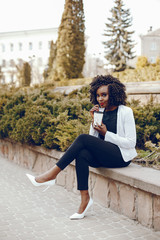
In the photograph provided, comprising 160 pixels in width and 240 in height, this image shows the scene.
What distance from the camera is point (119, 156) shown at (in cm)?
361

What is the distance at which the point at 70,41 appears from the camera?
604 inches

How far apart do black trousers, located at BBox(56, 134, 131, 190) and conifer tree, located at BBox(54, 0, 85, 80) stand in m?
12.2

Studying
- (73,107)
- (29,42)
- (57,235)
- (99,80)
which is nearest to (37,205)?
(57,235)

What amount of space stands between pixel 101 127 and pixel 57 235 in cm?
127

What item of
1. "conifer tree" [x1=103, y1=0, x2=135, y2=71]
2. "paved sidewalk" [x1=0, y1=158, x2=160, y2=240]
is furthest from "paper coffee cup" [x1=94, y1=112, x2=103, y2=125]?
"conifer tree" [x1=103, y1=0, x2=135, y2=71]

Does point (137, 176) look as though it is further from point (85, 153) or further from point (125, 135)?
point (85, 153)

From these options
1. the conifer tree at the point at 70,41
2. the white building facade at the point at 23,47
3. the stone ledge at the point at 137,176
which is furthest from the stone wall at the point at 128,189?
the white building facade at the point at 23,47

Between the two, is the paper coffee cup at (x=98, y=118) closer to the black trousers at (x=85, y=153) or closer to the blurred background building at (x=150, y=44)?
the black trousers at (x=85, y=153)

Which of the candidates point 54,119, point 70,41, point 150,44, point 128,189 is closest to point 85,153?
point 128,189

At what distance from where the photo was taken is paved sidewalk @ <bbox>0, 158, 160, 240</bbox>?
10.1 ft

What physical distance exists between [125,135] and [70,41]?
40.9 ft

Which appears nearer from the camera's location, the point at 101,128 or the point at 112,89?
the point at 101,128

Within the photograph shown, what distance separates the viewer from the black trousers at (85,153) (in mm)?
3570

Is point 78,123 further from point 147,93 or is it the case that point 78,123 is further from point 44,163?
point 147,93
